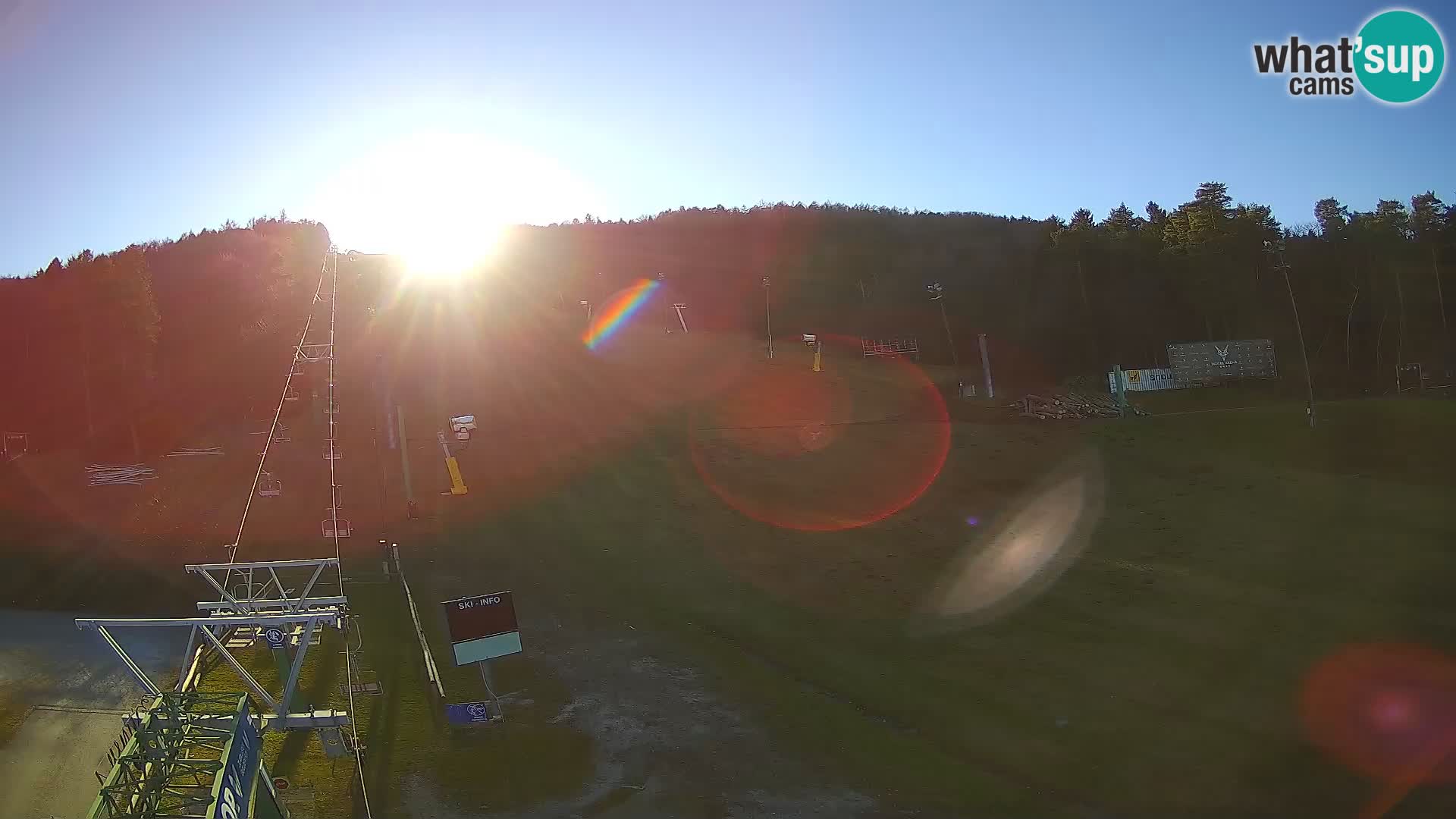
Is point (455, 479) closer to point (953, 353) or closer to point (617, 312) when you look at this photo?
point (953, 353)

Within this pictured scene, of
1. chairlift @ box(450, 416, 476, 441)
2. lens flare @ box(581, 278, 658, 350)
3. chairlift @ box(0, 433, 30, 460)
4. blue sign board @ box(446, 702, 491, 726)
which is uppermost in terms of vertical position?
lens flare @ box(581, 278, 658, 350)

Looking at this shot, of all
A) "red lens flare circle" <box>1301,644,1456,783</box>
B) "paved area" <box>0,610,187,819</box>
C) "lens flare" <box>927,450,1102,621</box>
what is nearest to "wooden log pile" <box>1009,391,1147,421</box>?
"lens flare" <box>927,450,1102,621</box>

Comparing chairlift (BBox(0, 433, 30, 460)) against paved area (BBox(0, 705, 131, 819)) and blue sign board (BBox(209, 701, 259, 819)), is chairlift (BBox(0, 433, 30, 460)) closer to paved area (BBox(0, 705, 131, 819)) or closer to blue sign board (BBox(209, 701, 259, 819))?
paved area (BBox(0, 705, 131, 819))

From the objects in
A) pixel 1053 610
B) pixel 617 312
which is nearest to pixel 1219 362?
pixel 1053 610

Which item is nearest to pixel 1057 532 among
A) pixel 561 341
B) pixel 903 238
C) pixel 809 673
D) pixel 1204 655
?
pixel 1204 655

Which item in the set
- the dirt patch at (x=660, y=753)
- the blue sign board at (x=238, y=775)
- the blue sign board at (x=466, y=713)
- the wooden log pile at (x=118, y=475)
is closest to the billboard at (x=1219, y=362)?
the dirt patch at (x=660, y=753)

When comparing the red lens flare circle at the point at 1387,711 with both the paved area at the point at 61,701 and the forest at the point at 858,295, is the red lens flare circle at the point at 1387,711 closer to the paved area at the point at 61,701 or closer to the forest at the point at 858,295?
the paved area at the point at 61,701
